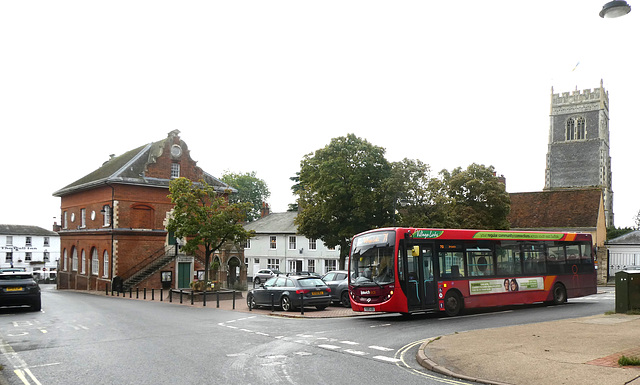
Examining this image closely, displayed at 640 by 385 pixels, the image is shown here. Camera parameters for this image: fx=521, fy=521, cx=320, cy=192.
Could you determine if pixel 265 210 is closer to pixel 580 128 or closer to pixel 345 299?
pixel 345 299

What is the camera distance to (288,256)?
58.8 meters

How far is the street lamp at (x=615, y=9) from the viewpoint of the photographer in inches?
318

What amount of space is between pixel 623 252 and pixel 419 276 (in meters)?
39.1

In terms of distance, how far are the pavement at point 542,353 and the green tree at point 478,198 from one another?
25187 millimetres

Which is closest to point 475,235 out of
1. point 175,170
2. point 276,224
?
point 175,170

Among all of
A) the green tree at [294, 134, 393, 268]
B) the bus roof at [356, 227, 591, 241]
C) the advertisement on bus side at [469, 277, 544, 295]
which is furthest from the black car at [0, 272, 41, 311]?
the green tree at [294, 134, 393, 268]

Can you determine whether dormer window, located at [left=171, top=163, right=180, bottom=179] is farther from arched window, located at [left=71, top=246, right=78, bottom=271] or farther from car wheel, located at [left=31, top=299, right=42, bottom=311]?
car wheel, located at [left=31, top=299, right=42, bottom=311]

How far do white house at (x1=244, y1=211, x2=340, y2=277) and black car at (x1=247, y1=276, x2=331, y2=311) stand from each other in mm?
32458

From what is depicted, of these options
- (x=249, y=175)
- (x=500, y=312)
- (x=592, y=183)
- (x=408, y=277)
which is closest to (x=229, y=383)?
(x=408, y=277)

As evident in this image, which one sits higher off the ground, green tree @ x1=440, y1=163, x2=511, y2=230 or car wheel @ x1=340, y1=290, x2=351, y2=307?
green tree @ x1=440, y1=163, x2=511, y2=230

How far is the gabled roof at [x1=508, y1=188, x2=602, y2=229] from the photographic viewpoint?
51.9 metres

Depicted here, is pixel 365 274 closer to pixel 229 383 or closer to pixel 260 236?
pixel 229 383

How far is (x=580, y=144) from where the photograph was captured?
309ft

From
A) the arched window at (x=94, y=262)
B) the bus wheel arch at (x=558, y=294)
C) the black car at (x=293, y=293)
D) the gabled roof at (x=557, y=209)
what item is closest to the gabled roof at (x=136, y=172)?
the arched window at (x=94, y=262)
